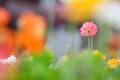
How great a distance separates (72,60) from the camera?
755 mm

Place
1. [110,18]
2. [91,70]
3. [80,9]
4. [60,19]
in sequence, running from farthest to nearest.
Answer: [60,19] → [110,18] → [80,9] → [91,70]

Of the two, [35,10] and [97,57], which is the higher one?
[35,10]

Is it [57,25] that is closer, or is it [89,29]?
[89,29]

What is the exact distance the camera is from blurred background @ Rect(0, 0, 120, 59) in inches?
40.2

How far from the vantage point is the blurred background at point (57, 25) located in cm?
102

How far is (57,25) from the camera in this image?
4.11 metres

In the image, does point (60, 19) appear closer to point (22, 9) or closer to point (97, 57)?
point (22, 9)

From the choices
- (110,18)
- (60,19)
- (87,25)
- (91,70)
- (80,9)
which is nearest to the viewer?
(91,70)

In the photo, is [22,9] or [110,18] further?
[22,9]

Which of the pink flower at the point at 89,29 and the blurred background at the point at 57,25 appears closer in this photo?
the blurred background at the point at 57,25

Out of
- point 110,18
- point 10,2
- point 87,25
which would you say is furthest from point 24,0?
point 110,18

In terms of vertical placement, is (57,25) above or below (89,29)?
above

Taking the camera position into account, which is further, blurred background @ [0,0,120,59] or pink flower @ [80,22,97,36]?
pink flower @ [80,22,97,36]

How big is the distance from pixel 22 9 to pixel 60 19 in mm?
611
